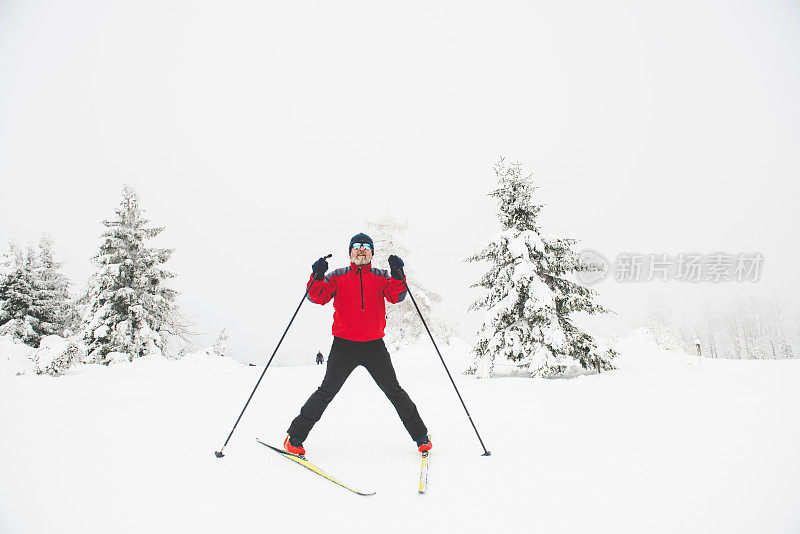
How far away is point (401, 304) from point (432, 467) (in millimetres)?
16389

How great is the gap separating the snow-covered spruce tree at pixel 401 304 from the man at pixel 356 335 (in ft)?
50.7

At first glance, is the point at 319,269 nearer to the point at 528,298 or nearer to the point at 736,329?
the point at 528,298

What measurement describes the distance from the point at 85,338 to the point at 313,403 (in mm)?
17963

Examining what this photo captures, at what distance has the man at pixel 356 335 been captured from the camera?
389 cm

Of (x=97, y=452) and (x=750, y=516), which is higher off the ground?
(x=750, y=516)

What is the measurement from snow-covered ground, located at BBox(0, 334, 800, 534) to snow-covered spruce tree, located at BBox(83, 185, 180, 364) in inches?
431

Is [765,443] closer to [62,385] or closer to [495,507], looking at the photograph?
[495,507]

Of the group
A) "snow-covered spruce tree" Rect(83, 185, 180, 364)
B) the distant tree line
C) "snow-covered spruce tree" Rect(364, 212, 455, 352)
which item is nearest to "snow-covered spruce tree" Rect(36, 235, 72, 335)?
"snow-covered spruce tree" Rect(83, 185, 180, 364)

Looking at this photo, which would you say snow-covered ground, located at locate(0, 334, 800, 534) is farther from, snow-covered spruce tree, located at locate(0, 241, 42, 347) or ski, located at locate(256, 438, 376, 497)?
snow-covered spruce tree, located at locate(0, 241, 42, 347)

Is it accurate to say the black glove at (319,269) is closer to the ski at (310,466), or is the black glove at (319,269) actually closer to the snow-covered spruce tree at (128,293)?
the ski at (310,466)

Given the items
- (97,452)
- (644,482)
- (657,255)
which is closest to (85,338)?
(97,452)

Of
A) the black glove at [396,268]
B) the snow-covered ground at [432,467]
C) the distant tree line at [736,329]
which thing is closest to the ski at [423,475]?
the snow-covered ground at [432,467]

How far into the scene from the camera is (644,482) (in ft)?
10.3

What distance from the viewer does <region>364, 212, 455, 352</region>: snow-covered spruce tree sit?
20.0 m
